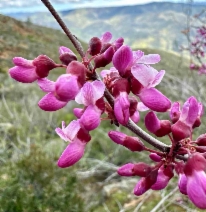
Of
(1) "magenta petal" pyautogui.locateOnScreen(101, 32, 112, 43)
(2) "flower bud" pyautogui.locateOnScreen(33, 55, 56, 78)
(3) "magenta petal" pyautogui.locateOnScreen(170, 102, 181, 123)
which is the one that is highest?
(2) "flower bud" pyautogui.locateOnScreen(33, 55, 56, 78)

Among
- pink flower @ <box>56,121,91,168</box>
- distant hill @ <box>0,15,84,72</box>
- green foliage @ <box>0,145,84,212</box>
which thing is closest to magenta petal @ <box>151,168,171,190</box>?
pink flower @ <box>56,121,91,168</box>

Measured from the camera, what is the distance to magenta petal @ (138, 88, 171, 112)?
35.5 inches

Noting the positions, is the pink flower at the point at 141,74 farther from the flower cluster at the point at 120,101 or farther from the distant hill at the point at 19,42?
the distant hill at the point at 19,42

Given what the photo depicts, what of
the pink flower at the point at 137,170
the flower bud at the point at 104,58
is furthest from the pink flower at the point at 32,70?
the pink flower at the point at 137,170

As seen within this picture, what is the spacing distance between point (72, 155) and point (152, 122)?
242 mm

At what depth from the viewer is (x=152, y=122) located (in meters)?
1.00

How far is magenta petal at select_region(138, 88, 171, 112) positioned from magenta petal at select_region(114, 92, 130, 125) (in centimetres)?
7

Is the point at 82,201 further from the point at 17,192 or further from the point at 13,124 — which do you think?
the point at 13,124

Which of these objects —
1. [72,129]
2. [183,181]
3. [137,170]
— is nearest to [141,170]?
[137,170]

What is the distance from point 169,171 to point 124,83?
0.28 m

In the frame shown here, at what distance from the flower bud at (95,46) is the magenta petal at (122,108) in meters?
0.18

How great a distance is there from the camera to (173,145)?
95 cm

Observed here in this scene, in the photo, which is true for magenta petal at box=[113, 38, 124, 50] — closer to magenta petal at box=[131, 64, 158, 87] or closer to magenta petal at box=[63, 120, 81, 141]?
magenta petal at box=[131, 64, 158, 87]

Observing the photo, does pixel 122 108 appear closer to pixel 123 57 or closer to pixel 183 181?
pixel 123 57
